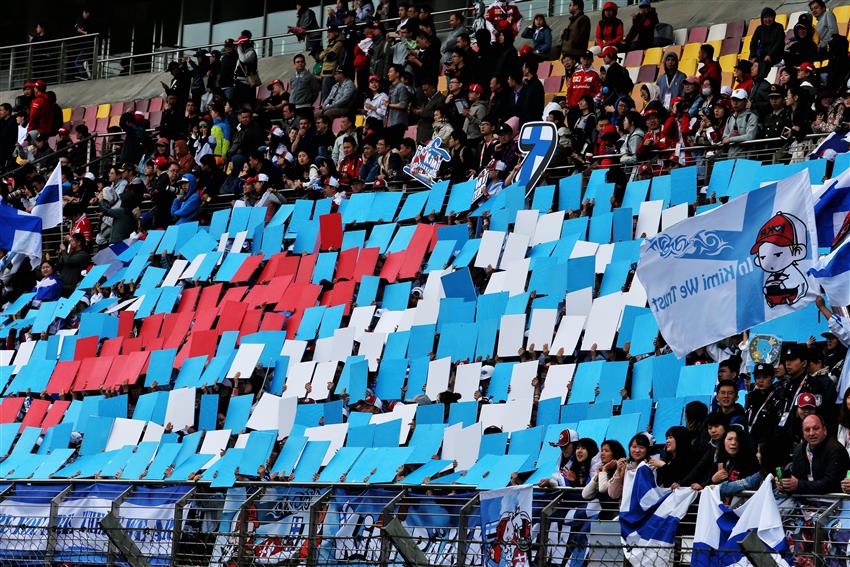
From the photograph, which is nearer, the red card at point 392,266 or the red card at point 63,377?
the red card at point 392,266

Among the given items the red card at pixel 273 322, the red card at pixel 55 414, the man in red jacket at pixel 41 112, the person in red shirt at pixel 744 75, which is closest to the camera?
the person in red shirt at pixel 744 75

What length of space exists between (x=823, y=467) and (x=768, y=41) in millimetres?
10510

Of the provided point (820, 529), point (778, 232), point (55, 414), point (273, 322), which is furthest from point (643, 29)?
point (820, 529)

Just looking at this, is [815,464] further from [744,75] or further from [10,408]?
[10,408]

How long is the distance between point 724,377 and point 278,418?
5920 millimetres

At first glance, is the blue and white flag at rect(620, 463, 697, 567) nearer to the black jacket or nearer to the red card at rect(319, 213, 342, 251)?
the black jacket

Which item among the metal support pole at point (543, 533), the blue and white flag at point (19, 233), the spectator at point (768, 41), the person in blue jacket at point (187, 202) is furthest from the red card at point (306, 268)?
the metal support pole at point (543, 533)

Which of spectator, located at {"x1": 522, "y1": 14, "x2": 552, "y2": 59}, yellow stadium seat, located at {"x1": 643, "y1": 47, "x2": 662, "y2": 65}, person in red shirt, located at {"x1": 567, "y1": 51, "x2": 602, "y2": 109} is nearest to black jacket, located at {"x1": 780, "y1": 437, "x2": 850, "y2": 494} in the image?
person in red shirt, located at {"x1": 567, "y1": 51, "x2": 602, "y2": 109}

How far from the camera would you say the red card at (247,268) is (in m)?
21.1

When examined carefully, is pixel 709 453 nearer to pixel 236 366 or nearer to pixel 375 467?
pixel 375 467

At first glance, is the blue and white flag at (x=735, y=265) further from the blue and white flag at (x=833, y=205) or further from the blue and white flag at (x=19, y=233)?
the blue and white flag at (x=19, y=233)

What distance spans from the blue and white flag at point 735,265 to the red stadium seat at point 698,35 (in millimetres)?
10135

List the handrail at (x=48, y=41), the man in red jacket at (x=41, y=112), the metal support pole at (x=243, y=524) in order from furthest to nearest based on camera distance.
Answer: the handrail at (x=48, y=41) → the man in red jacket at (x=41, y=112) → the metal support pole at (x=243, y=524)

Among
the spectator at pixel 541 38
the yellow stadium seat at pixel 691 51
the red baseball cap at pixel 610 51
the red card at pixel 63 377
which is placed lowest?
the red card at pixel 63 377
